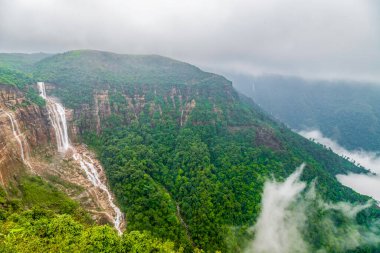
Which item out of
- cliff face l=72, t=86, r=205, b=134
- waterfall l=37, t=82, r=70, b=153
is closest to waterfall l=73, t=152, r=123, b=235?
waterfall l=37, t=82, r=70, b=153

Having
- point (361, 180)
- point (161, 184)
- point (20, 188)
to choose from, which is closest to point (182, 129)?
point (161, 184)

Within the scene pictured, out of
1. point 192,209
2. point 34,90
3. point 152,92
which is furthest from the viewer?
point 152,92

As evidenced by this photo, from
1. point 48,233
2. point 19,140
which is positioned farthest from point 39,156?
point 48,233

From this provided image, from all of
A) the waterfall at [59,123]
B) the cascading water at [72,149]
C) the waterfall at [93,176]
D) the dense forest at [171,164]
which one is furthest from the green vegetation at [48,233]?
the waterfall at [59,123]

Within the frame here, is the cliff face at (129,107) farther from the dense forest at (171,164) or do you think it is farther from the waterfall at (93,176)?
the waterfall at (93,176)

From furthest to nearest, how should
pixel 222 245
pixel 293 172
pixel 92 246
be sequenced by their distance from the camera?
pixel 293 172 → pixel 222 245 → pixel 92 246

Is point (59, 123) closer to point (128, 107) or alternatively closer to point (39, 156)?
point (39, 156)

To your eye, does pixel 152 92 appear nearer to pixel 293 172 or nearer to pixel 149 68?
pixel 149 68
